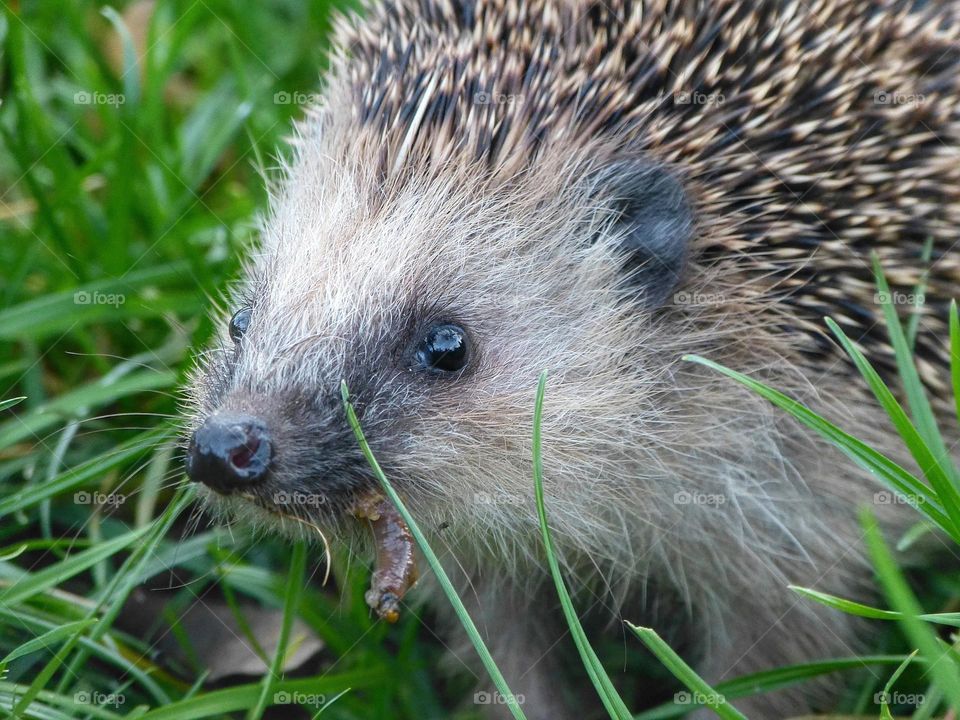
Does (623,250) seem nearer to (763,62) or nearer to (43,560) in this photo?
(763,62)

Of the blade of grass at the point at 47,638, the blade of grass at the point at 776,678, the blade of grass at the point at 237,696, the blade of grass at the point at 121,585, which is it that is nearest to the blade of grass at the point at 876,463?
the blade of grass at the point at 776,678

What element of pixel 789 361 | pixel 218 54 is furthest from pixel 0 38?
pixel 789 361

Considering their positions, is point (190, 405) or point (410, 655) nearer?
point (190, 405)

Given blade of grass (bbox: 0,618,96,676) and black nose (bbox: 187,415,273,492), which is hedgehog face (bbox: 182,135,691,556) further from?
blade of grass (bbox: 0,618,96,676)

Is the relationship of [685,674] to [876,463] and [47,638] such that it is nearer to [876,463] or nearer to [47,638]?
[876,463]

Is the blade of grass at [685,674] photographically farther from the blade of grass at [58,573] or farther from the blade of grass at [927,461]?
the blade of grass at [58,573]

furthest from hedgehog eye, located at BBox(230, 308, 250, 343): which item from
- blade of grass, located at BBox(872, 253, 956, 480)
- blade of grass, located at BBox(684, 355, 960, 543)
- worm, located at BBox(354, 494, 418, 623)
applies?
blade of grass, located at BBox(872, 253, 956, 480)
